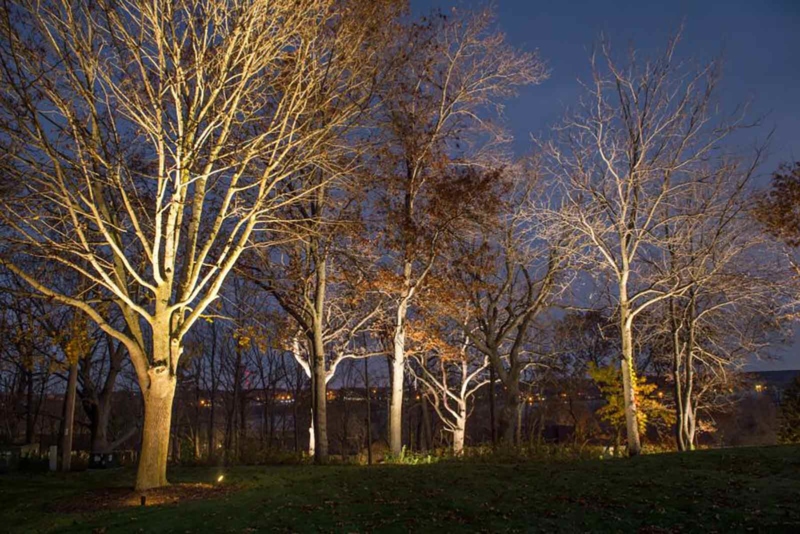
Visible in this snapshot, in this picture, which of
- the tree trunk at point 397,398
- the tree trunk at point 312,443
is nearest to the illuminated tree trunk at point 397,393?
the tree trunk at point 397,398

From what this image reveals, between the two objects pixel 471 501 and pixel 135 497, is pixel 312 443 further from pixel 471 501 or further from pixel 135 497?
pixel 471 501

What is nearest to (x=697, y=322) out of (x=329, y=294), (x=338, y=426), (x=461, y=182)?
(x=461, y=182)

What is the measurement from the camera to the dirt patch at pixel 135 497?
11.3m

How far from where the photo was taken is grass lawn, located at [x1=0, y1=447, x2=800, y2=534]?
948 centimetres

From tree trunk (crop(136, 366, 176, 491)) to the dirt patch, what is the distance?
306 millimetres

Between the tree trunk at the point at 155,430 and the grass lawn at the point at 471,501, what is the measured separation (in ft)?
2.46

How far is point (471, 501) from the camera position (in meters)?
11.0

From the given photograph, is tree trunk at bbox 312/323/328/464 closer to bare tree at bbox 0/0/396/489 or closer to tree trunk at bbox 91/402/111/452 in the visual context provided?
bare tree at bbox 0/0/396/489

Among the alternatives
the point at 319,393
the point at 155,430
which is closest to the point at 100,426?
the point at 319,393

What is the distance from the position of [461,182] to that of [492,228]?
3074 millimetres

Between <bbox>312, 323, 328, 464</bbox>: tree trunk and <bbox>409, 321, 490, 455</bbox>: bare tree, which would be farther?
<bbox>409, 321, 490, 455</bbox>: bare tree

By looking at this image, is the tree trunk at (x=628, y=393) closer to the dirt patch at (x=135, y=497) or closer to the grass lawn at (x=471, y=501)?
the grass lawn at (x=471, y=501)

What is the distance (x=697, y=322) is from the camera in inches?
1197

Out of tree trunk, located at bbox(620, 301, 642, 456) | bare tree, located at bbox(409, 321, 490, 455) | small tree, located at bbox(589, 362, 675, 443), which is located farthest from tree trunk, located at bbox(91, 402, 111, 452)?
small tree, located at bbox(589, 362, 675, 443)
